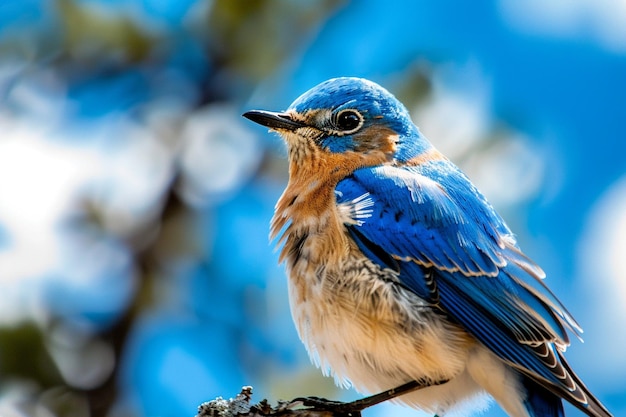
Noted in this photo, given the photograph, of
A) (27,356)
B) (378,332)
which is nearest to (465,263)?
(378,332)

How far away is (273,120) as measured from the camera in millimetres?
5023

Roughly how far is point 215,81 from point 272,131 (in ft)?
5.98

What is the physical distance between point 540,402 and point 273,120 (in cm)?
188

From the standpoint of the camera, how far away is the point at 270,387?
6.29 meters

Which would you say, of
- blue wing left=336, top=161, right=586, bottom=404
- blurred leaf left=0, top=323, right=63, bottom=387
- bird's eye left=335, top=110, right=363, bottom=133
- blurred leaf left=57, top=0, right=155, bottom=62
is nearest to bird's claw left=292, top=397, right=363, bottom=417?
blue wing left=336, top=161, right=586, bottom=404

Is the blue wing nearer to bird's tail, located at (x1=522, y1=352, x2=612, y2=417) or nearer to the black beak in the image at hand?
bird's tail, located at (x1=522, y1=352, x2=612, y2=417)

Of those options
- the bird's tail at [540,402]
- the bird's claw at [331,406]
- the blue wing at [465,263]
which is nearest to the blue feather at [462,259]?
the blue wing at [465,263]

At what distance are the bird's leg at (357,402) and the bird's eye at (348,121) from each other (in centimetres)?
136

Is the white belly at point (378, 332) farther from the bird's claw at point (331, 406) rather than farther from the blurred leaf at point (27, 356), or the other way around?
the blurred leaf at point (27, 356)

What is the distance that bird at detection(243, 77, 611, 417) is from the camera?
4.32m

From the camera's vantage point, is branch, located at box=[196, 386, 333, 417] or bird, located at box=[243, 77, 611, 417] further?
bird, located at box=[243, 77, 611, 417]

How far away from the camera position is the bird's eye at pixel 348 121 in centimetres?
506

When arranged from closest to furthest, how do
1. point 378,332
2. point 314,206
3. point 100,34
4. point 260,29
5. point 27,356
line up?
point 378,332 → point 314,206 → point 27,356 → point 100,34 → point 260,29

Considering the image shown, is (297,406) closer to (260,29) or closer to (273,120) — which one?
(273,120)
